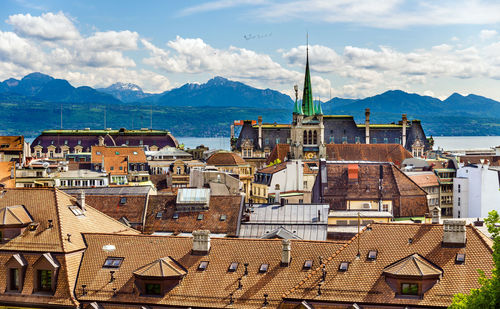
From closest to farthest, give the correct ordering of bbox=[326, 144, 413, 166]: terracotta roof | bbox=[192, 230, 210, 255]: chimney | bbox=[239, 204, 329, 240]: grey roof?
bbox=[192, 230, 210, 255]: chimney, bbox=[239, 204, 329, 240]: grey roof, bbox=[326, 144, 413, 166]: terracotta roof

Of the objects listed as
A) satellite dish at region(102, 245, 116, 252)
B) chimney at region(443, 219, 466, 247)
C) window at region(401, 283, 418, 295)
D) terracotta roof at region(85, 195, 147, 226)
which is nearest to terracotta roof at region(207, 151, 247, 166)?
terracotta roof at region(85, 195, 147, 226)

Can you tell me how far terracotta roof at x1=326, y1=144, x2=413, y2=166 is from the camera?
538 ft

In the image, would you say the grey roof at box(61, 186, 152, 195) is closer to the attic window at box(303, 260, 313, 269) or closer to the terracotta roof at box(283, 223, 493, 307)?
the attic window at box(303, 260, 313, 269)

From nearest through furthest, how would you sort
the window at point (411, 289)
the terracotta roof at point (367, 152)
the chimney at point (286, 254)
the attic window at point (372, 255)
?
the window at point (411, 289), the attic window at point (372, 255), the chimney at point (286, 254), the terracotta roof at point (367, 152)

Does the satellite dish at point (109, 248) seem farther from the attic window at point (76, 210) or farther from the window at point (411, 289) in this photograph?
the window at point (411, 289)

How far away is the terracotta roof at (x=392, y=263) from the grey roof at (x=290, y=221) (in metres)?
18.3

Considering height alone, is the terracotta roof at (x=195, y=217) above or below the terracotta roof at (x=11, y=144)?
below

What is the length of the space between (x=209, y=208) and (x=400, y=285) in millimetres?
29343

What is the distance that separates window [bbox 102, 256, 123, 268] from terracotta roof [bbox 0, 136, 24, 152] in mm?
111798

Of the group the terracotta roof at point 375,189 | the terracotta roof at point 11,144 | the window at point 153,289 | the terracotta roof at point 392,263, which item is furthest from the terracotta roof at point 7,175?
the terracotta roof at point 392,263

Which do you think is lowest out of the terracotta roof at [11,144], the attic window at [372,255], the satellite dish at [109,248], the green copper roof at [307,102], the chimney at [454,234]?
the satellite dish at [109,248]

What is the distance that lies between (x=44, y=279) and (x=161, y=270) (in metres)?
7.10

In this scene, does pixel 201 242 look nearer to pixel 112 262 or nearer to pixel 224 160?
pixel 112 262

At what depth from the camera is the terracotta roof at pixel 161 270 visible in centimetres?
3841
